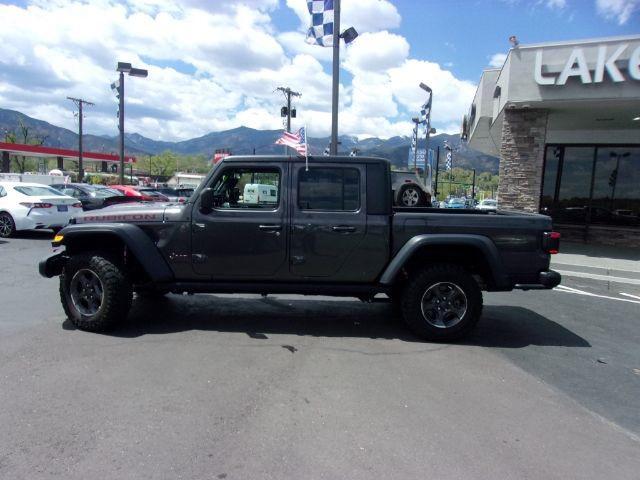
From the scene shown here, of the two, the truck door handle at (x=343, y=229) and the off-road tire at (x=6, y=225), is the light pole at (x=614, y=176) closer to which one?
the truck door handle at (x=343, y=229)

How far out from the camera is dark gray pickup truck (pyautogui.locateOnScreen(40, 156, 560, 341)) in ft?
15.8

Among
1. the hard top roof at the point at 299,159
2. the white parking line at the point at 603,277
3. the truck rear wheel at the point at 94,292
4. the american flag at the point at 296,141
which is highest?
the american flag at the point at 296,141

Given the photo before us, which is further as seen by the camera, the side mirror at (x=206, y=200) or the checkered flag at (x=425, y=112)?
the checkered flag at (x=425, y=112)

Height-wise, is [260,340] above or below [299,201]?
below

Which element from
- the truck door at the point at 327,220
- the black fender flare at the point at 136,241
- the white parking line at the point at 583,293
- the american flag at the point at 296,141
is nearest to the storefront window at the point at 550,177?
the white parking line at the point at 583,293

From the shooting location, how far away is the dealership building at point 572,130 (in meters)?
9.68

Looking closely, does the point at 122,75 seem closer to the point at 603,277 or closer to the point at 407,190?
the point at 407,190

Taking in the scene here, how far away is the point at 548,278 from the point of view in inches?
189

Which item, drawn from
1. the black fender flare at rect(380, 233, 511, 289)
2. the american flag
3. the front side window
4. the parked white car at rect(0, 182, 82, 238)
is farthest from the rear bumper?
the parked white car at rect(0, 182, 82, 238)

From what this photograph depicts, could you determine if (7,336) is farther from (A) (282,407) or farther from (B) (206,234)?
(A) (282,407)

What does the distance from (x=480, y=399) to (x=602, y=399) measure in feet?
3.37

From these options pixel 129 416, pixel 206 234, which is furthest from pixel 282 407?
pixel 206 234

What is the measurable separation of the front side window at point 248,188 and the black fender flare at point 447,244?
1.38 m

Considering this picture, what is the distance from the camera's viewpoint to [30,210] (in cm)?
1191
